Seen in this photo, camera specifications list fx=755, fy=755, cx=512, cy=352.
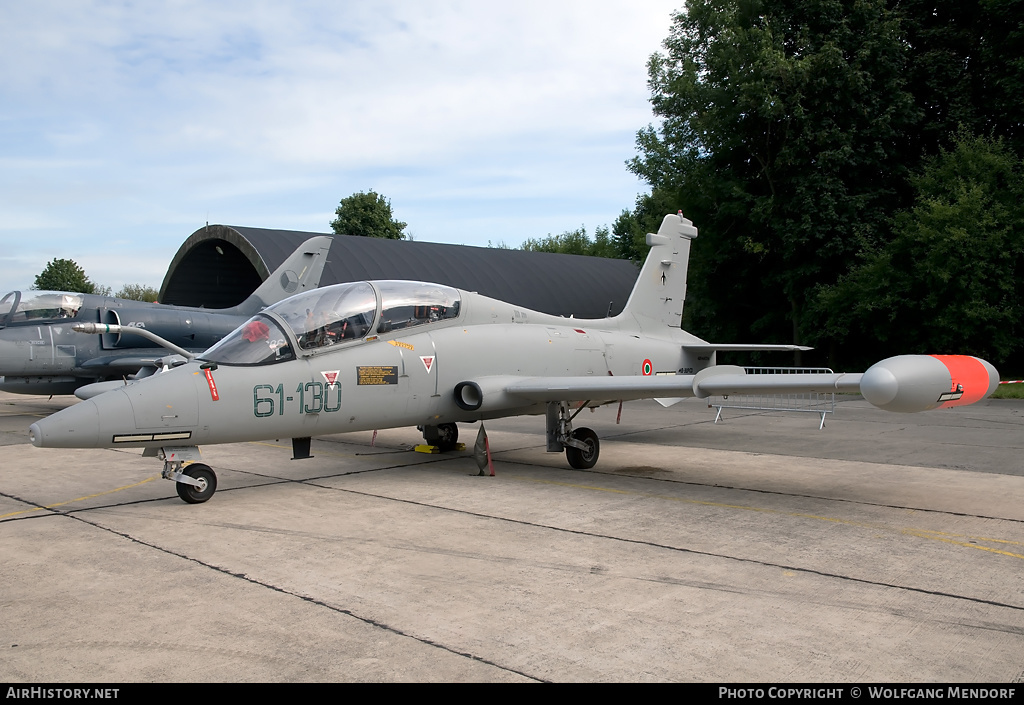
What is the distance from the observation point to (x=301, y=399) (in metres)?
7.38

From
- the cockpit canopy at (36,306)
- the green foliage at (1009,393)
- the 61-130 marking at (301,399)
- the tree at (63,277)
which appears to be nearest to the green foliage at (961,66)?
the green foliage at (1009,393)

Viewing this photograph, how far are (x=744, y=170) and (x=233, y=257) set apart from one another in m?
20.7

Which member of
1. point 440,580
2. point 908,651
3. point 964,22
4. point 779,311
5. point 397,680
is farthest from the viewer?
point 779,311

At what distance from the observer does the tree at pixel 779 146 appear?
81.1 ft

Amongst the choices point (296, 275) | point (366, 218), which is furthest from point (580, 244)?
point (296, 275)

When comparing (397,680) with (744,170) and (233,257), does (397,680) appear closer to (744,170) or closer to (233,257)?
(744,170)

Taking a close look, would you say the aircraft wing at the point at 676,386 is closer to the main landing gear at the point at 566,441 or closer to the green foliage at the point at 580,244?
the main landing gear at the point at 566,441

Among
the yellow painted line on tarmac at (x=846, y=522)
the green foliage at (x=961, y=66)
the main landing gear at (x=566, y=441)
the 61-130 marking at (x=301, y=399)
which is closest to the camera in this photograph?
the yellow painted line on tarmac at (x=846, y=522)

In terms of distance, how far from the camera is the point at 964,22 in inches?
1057

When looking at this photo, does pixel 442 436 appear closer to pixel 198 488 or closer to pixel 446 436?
pixel 446 436

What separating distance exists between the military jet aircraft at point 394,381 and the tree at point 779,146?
17.5 m

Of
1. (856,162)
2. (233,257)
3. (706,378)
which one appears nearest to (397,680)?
(706,378)

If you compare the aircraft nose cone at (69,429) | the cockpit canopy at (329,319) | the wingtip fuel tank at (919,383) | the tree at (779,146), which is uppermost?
the tree at (779,146)

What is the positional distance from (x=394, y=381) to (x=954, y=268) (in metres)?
20.3
